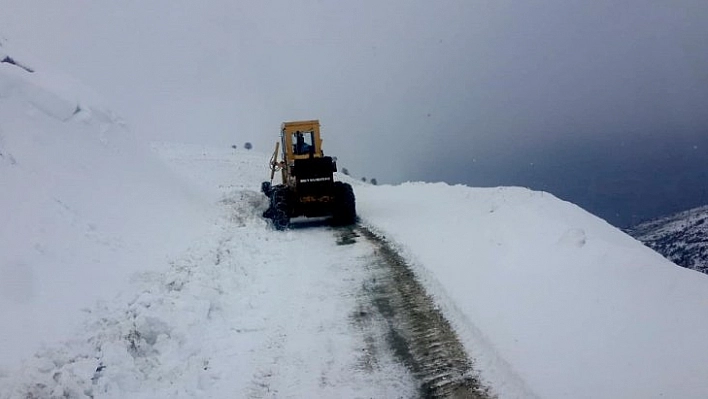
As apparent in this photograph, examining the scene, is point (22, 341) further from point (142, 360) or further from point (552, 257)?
point (552, 257)

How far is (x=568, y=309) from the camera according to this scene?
7.99 m

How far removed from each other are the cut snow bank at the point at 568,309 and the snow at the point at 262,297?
28mm

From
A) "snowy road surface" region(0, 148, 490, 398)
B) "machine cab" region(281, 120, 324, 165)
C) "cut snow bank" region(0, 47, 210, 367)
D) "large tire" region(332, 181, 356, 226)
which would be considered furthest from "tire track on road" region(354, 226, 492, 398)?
"machine cab" region(281, 120, 324, 165)

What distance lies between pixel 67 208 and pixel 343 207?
8827mm

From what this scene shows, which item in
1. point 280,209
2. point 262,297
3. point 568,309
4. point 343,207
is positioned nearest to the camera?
point 568,309

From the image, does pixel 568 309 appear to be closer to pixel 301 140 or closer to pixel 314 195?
pixel 314 195

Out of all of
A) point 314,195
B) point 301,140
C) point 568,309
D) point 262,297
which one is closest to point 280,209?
point 314,195

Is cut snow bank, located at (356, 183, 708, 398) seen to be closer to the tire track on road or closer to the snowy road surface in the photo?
the tire track on road

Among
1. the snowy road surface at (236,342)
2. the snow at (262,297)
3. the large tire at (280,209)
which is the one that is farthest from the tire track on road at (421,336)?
the large tire at (280,209)

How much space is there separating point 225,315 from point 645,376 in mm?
5449

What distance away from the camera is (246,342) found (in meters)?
7.72

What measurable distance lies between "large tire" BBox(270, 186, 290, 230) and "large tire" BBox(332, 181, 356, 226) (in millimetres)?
1475

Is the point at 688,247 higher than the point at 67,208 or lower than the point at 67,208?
lower

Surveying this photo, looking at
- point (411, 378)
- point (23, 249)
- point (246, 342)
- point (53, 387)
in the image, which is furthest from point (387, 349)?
point (23, 249)
